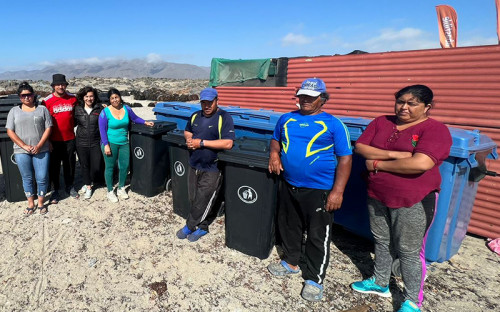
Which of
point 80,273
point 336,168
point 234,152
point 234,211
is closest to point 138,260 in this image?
point 80,273

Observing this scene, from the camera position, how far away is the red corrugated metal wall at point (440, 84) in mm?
3980

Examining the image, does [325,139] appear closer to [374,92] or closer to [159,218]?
[159,218]

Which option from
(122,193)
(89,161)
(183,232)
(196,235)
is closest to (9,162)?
(89,161)

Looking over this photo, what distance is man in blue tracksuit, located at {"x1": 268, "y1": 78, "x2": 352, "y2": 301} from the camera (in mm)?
2410

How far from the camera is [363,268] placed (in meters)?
3.17

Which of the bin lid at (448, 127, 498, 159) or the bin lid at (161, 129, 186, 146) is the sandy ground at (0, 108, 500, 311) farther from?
the bin lid at (448, 127, 498, 159)

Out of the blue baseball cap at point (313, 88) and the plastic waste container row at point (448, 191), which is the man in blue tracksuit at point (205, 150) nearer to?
the plastic waste container row at point (448, 191)

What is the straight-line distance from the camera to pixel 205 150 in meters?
3.29

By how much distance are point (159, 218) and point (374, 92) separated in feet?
16.7

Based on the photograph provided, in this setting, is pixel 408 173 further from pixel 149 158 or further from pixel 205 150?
pixel 149 158

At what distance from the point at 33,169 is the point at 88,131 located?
91 cm

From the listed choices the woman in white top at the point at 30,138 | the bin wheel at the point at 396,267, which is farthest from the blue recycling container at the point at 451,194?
the woman in white top at the point at 30,138

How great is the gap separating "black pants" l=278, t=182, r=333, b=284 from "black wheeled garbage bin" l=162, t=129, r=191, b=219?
1612 mm

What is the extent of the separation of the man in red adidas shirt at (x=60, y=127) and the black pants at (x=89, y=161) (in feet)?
0.56
